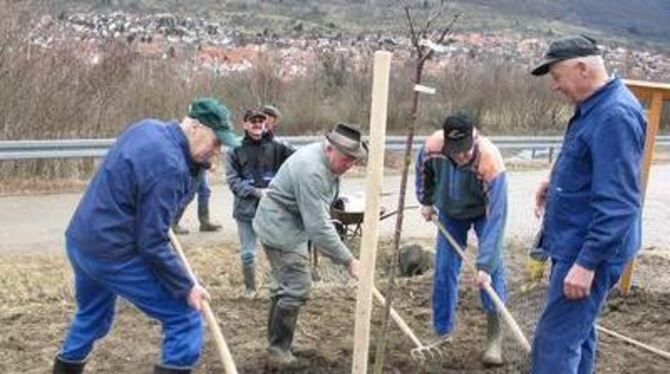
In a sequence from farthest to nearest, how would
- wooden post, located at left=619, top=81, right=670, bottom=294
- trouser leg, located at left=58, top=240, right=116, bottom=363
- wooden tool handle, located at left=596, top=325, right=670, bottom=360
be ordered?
wooden post, located at left=619, top=81, right=670, bottom=294
wooden tool handle, located at left=596, top=325, right=670, bottom=360
trouser leg, located at left=58, top=240, right=116, bottom=363

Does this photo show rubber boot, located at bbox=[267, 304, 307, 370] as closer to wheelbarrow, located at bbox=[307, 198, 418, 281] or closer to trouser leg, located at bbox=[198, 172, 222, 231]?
wheelbarrow, located at bbox=[307, 198, 418, 281]

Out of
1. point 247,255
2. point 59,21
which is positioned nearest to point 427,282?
point 247,255

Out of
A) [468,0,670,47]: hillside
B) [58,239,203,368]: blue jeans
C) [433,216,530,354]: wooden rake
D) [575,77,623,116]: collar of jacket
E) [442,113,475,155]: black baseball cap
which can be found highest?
[575,77,623,116]: collar of jacket

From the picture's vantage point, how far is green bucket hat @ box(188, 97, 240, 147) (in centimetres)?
458

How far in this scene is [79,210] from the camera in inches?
189

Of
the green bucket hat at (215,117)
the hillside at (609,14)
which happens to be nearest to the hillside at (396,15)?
the hillside at (609,14)

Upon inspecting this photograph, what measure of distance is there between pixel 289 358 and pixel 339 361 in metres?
0.38

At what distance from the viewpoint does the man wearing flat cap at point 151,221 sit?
451 centimetres

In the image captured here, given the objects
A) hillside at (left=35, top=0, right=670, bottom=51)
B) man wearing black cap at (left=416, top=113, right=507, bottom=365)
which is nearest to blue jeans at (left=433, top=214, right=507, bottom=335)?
man wearing black cap at (left=416, top=113, right=507, bottom=365)

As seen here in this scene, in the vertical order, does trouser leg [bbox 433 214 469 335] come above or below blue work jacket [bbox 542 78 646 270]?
below

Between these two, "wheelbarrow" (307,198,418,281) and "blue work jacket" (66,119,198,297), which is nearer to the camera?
→ "blue work jacket" (66,119,198,297)

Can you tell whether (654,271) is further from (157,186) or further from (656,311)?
(157,186)

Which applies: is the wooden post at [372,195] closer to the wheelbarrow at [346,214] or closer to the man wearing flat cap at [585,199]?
the man wearing flat cap at [585,199]

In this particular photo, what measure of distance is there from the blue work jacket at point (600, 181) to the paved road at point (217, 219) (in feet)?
14.5
